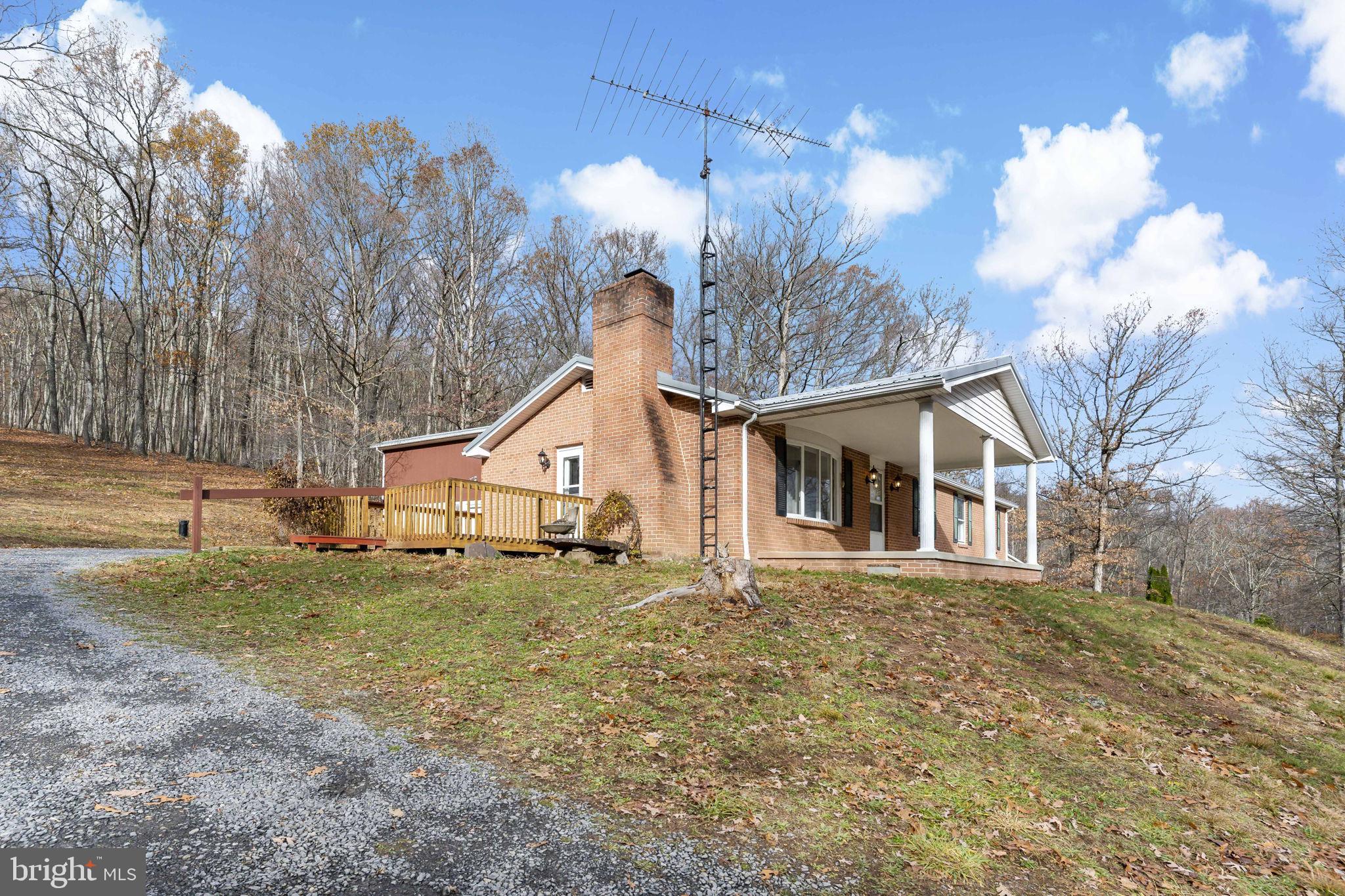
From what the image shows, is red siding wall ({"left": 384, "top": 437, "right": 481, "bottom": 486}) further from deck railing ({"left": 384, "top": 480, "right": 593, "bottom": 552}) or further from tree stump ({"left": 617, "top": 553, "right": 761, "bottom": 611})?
tree stump ({"left": 617, "top": 553, "right": 761, "bottom": 611})

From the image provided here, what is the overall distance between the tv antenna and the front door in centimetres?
599

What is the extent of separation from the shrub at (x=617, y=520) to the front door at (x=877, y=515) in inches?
280

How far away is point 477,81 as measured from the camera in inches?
531

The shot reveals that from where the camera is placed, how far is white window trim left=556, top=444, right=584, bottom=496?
1516 centimetres

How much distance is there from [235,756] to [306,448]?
28.6 m

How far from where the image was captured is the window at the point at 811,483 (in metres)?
14.6

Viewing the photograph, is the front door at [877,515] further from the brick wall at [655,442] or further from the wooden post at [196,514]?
the wooden post at [196,514]

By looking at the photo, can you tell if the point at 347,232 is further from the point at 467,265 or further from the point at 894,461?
the point at 894,461

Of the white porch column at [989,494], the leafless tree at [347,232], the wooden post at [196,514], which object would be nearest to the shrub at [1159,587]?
the white porch column at [989,494]

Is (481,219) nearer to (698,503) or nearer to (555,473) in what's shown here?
(555,473)

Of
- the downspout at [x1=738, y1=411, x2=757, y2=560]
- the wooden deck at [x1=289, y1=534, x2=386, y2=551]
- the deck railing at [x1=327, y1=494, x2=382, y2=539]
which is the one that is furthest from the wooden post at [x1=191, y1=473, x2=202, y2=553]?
the downspout at [x1=738, y1=411, x2=757, y2=560]

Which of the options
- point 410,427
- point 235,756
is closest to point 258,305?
point 410,427

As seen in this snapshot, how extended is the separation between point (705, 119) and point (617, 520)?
7.94m

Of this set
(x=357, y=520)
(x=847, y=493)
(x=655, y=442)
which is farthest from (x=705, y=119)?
(x=357, y=520)
